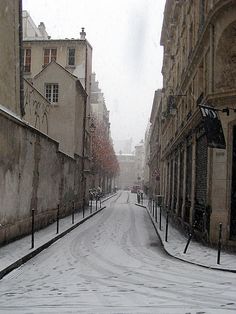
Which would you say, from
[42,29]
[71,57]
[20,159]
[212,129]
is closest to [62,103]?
[71,57]

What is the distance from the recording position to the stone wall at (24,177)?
12555 mm

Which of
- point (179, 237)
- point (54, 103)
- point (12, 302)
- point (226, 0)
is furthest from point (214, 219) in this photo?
point (54, 103)

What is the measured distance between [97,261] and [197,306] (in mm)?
4576

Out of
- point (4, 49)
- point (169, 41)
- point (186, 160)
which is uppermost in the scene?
point (169, 41)

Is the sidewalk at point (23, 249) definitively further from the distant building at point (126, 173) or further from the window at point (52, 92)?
the distant building at point (126, 173)

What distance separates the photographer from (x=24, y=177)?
14734 millimetres

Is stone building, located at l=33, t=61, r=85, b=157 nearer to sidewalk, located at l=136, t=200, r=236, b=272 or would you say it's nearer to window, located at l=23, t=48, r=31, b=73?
window, located at l=23, t=48, r=31, b=73

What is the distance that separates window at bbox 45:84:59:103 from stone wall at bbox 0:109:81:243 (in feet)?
31.4

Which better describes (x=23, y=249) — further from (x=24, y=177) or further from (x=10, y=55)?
(x=10, y=55)

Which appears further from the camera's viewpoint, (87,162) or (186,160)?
(87,162)

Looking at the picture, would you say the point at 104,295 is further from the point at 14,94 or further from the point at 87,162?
the point at 87,162

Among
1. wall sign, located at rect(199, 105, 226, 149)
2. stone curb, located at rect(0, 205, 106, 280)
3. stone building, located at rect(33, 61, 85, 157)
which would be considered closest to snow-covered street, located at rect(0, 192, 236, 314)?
stone curb, located at rect(0, 205, 106, 280)

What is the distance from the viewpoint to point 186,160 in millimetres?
20453

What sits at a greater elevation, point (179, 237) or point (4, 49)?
point (4, 49)
